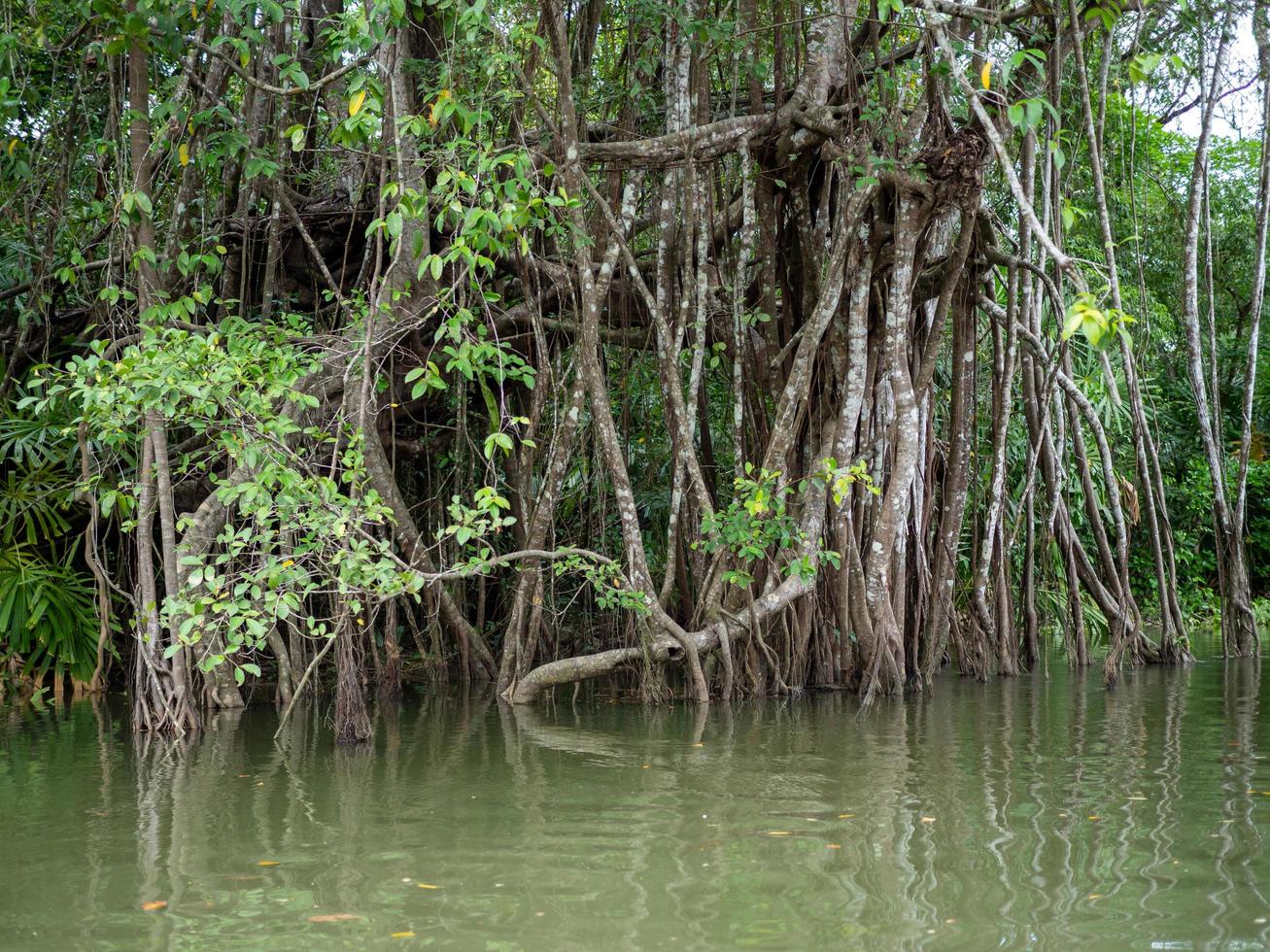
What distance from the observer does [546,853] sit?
115 inches

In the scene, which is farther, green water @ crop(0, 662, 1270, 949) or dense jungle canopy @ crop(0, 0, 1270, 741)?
dense jungle canopy @ crop(0, 0, 1270, 741)

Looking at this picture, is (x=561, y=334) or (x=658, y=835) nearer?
(x=658, y=835)

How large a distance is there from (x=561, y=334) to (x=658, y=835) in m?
4.27

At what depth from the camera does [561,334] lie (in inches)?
275

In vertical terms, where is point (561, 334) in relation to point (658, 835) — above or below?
above

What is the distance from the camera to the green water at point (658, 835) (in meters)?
2.36

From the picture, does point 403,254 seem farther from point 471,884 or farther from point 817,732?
point 471,884

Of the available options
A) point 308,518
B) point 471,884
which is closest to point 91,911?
point 471,884

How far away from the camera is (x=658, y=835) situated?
10.1ft

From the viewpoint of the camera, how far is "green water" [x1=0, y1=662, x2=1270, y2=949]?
236cm

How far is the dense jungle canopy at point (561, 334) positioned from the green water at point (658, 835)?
2.32 ft

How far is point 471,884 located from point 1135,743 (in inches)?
110

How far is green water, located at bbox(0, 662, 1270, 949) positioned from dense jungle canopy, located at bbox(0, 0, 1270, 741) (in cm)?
71

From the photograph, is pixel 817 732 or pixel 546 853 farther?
pixel 817 732
